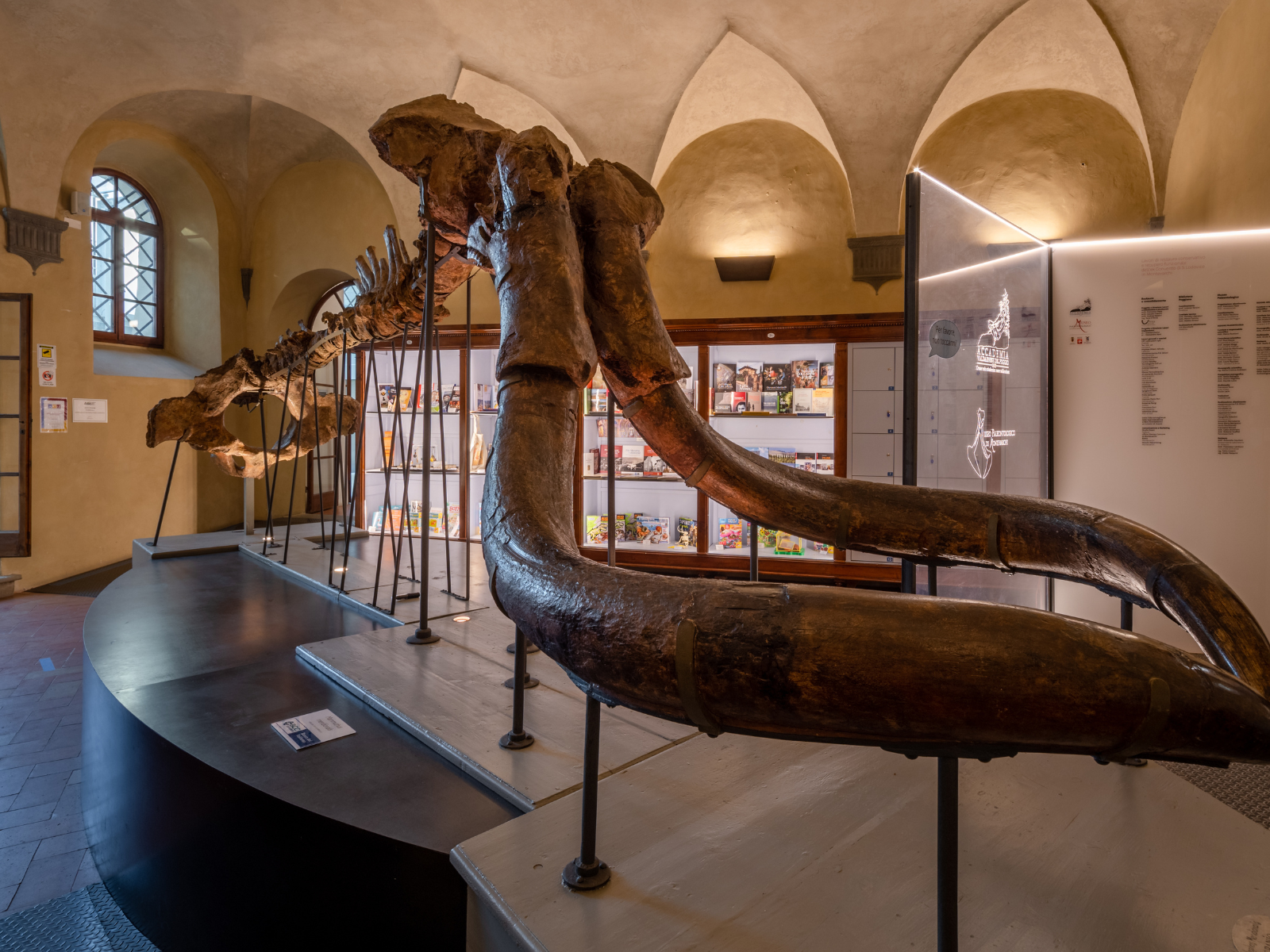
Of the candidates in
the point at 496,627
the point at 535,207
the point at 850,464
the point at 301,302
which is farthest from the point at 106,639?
the point at 301,302

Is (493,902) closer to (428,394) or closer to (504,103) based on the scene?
(428,394)

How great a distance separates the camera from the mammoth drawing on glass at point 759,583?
494 mm

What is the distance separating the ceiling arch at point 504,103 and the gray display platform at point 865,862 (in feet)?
22.1

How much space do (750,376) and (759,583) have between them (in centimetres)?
587

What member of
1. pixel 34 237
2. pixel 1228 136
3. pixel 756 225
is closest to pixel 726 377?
pixel 756 225

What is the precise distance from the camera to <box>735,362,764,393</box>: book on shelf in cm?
630

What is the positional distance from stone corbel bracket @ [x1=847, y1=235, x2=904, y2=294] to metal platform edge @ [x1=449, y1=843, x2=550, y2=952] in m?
6.28

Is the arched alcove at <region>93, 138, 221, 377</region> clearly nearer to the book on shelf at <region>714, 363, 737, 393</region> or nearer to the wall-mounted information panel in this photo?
the book on shelf at <region>714, 363, 737, 393</region>

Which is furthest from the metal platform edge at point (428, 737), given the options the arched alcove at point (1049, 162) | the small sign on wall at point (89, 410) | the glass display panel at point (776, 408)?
the small sign on wall at point (89, 410)

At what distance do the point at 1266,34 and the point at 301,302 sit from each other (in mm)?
9643

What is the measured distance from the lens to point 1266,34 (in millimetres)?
4004

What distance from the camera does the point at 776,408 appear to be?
6.27 m

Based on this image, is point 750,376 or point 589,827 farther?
point 750,376

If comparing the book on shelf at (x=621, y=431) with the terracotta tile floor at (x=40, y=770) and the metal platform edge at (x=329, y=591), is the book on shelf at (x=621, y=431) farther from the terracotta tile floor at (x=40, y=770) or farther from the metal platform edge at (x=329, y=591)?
the terracotta tile floor at (x=40, y=770)
